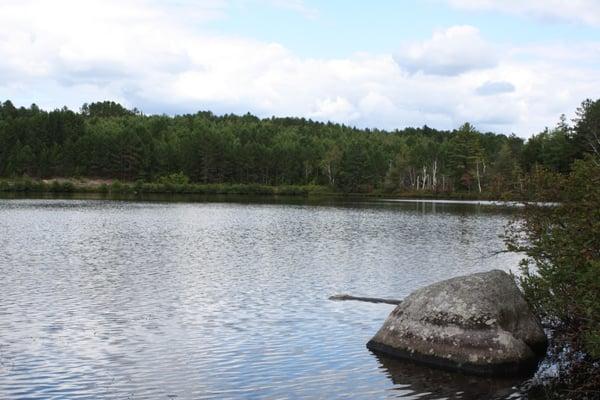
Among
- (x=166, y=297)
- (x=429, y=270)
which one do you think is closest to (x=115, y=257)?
(x=166, y=297)

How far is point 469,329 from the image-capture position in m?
19.7

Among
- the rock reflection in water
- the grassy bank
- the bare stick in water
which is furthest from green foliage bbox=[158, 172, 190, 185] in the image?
the rock reflection in water

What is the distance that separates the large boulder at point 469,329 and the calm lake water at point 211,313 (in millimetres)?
655

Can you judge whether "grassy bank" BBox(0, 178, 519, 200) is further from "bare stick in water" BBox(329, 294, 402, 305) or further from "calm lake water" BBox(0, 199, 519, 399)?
"bare stick in water" BBox(329, 294, 402, 305)

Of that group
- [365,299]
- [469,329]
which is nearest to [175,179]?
[365,299]

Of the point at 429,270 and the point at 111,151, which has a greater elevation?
the point at 111,151

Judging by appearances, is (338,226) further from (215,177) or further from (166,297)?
(215,177)

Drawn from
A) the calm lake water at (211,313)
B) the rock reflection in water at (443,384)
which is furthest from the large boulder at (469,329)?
the calm lake water at (211,313)

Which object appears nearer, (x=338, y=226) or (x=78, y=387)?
(x=78, y=387)

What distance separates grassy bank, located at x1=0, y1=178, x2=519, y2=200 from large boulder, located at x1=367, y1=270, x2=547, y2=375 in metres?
145

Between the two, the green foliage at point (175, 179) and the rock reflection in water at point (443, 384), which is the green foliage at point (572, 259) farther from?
the green foliage at point (175, 179)

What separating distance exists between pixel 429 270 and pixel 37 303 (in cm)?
2304

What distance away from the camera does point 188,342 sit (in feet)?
74.1

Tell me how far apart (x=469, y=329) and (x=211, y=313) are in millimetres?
11779
